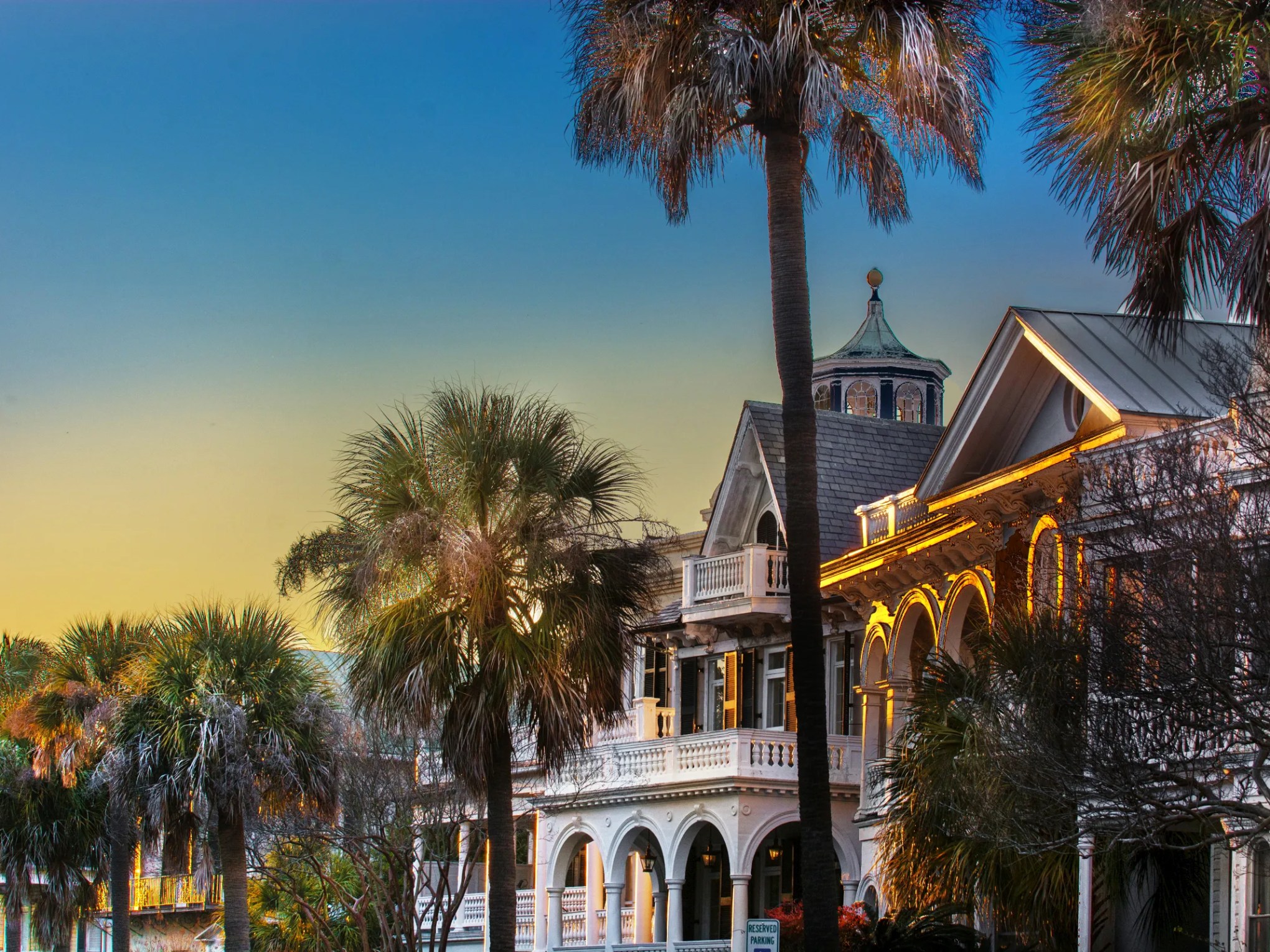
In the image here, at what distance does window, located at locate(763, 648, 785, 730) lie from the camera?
136ft

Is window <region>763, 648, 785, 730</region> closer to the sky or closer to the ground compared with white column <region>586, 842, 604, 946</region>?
closer to the sky

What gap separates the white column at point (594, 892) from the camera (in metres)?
43.6

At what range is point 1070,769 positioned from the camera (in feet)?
67.4

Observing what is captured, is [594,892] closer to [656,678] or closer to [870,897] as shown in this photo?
[656,678]

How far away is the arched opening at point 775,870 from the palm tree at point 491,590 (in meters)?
13.2

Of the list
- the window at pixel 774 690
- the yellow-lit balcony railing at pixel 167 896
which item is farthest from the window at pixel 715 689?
the yellow-lit balcony railing at pixel 167 896

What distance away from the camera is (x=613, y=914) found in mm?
40969

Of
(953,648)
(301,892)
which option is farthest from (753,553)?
(301,892)

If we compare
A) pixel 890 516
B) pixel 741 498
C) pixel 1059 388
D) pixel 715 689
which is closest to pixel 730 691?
pixel 715 689

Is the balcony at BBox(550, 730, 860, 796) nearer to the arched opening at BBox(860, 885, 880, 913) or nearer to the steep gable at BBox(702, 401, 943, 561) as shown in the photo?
the arched opening at BBox(860, 885, 880, 913)

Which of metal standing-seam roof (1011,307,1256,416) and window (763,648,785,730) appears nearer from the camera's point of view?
metal standing-seam roof (1011,307,1256,416)

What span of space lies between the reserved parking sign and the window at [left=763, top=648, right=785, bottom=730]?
21.0m

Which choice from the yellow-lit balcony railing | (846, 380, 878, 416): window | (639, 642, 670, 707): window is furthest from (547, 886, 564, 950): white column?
(846, 380, 878, 416): window

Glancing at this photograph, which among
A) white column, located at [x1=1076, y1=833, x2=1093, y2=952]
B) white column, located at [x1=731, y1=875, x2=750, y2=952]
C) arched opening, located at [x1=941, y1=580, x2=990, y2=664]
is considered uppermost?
arched opening, located at [x1=941, y1=580, x2=990, y2=664]
